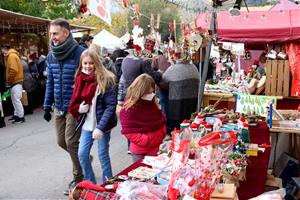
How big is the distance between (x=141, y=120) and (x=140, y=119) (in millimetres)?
14

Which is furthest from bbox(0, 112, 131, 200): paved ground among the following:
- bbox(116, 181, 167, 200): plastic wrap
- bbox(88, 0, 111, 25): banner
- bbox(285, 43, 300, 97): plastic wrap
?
bbox(285, 43, 300, 97): plastic wrap

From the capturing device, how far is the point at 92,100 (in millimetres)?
3791

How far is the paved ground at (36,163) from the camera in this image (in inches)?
180

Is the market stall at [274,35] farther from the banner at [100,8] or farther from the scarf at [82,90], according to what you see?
the scarf at [82,90]

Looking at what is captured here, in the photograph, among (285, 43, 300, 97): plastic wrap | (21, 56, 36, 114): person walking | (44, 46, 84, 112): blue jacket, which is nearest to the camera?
(44, 46, 84, 112): blue jacket

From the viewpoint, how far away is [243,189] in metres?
3.37

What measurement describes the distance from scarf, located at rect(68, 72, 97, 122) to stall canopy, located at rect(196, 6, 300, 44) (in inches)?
136

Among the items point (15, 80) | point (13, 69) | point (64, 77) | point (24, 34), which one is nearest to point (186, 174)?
point (64, 77)

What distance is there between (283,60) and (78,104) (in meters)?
4.81

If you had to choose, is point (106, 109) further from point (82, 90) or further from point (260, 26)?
point (260, 26)

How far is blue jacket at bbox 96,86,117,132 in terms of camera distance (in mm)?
3662

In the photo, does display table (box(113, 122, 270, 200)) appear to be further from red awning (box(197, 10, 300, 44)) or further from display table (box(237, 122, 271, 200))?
red awning (box(197, 10, 300, 44))

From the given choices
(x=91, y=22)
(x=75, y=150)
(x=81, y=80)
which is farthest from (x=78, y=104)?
(x=91, y=22)

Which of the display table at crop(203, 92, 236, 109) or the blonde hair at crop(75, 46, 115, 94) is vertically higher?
the blonde hair at crop(75, 46, 115, 94)
